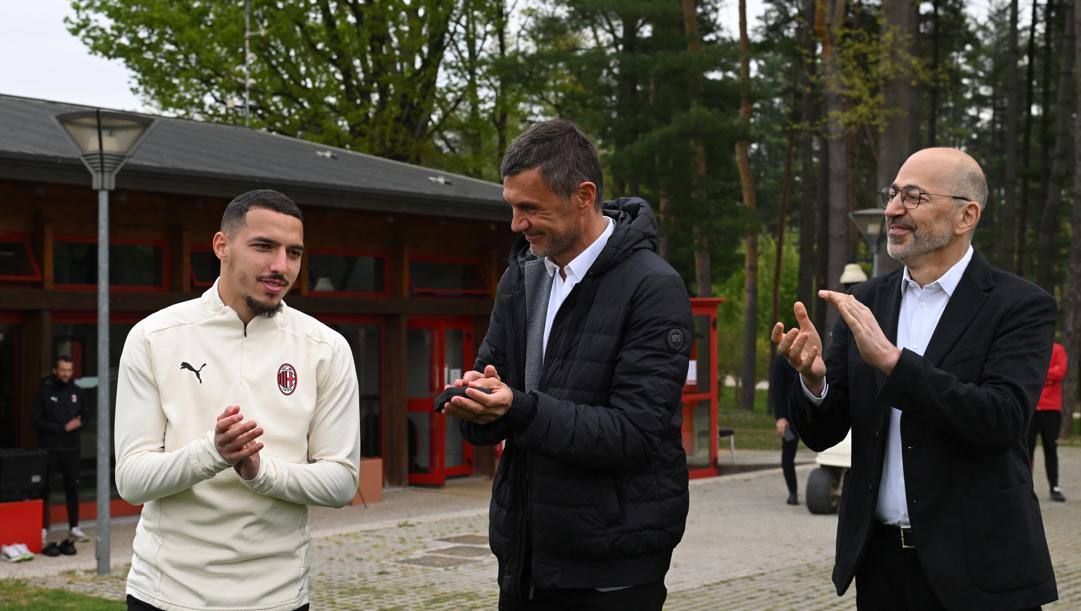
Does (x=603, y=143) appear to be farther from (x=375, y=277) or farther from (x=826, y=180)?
(x=375, y=277)

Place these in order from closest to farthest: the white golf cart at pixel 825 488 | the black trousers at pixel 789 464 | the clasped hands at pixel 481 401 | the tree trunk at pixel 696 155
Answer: the clasped hands at pixel 481 401 → the white golf cart at pixel 825 488 → the black trousers at pixel 789 464 → the tree trunk at pixel 696 155

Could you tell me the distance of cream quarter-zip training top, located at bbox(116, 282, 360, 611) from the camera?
3.70 m

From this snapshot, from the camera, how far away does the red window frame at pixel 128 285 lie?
47.1 ft

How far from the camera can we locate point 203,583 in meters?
3.70

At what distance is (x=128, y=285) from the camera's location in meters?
15.0

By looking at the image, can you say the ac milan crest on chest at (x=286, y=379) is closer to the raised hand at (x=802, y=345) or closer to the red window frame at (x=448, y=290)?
the raised hand at (x=802, y=345)

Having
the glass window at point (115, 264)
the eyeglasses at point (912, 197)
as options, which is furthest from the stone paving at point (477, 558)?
the eyeglasses at point (912, 197)

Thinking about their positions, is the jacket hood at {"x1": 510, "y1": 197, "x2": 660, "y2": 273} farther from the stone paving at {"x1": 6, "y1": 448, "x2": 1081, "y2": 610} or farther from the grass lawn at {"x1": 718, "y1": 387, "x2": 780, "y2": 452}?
the grass lawn at {"x1": 718, "y1": 387, "x2": 780, "y2": 452}

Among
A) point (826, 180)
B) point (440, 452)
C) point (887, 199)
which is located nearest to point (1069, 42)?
point (826, 180)

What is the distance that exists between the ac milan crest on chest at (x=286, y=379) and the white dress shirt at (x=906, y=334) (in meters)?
1.48

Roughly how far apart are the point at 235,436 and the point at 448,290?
600 inches

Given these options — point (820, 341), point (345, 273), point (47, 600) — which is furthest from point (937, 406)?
point (345, 273)

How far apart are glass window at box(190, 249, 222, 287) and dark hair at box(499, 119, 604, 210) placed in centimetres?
1242

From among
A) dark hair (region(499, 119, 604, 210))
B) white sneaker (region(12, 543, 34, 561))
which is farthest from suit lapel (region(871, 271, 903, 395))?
white sneaker (region(12, 543, 34, 561))
